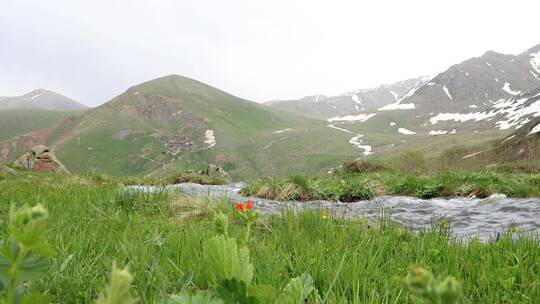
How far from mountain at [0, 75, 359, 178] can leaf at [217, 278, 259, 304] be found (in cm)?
11936

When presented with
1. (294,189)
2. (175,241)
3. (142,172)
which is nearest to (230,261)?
(175,241)

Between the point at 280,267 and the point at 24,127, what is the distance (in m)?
228

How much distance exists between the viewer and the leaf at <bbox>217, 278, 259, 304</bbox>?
1.12 meters

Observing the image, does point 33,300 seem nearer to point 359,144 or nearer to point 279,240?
point 279,240

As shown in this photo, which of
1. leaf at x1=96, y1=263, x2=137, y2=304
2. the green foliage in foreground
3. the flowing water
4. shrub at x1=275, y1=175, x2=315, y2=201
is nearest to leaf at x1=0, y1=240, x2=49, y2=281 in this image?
leaf at x1=96, y1=263, x2=137, y2=304

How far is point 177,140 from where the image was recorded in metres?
157

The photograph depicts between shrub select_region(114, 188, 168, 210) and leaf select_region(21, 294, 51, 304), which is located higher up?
leaf select_region(21, 294, 51, 304)

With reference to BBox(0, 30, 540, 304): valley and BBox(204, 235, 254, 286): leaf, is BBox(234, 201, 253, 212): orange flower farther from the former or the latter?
BBox(204, 235, 254, 286): leaf

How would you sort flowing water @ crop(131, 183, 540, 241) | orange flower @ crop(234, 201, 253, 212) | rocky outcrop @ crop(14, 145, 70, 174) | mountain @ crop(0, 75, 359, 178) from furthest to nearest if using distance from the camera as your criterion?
mountain @ crop(0, 75, 359, 178), rocky outcrop @ crop(14, 145, 70, 174), flowing water @ crop(131, 183, 540, 241), orange flower @ crop(234, 201, 253, 212)

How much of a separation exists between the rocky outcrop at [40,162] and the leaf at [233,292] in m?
32.0

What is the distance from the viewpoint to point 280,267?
8.87 feet

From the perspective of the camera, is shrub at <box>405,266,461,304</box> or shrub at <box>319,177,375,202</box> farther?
shrub at <box>319,177,375,202</box>

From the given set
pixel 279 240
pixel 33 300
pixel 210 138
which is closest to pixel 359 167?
pixel 279 240

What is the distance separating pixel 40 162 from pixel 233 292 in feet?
113
